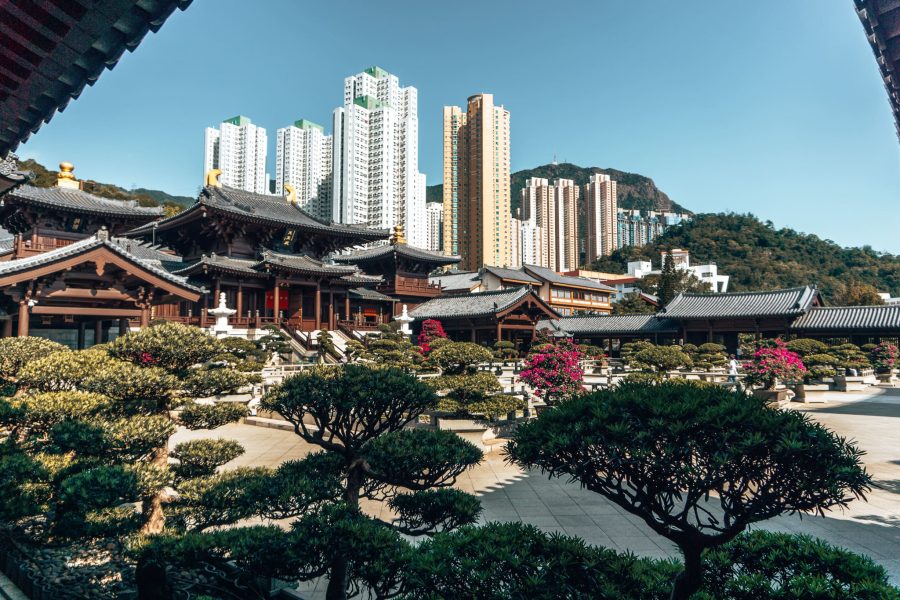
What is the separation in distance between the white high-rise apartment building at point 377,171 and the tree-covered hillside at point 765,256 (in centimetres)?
4475

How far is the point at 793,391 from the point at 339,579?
25.2 meters

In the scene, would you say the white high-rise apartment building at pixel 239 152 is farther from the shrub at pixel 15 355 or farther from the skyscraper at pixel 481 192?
the shrub at pixel 15 355

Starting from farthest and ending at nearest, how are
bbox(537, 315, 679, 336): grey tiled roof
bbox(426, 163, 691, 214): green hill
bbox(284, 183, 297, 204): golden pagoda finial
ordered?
bbox(426, 163, 691, 214): green hill → bbox(537, 315, 679, 336): grey tiled roof → bbox(284, 183, 297, 204): golden pagoda finial

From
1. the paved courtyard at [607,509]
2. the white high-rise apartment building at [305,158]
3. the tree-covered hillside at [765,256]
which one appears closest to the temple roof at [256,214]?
the paved courtyard at [607,509]

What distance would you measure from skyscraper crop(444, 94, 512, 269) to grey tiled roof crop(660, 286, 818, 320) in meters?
63.4

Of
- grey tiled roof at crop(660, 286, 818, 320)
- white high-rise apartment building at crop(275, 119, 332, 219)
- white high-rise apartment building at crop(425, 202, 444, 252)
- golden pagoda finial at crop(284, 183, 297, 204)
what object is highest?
white high-rise apartment building at crop(275, 119, 332, 219)

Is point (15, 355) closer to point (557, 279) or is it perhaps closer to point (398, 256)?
point (398, 256)

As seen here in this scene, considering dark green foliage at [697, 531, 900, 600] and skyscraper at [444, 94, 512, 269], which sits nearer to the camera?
dark green foliage at [697, 531, 900, 600]

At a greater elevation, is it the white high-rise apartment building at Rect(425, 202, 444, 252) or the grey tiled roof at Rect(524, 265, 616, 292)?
the white high-rise apartment building at Rect(425, 202, 444, 252)

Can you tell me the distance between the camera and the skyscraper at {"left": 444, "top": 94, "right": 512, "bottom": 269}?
9900cm

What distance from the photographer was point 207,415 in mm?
Result: 7277

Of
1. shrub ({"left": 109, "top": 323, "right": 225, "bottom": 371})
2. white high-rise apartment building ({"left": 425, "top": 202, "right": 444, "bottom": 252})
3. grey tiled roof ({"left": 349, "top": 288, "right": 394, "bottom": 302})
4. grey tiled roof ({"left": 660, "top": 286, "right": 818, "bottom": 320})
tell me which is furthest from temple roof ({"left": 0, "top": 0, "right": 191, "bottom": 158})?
white high-rise apartment building ({"left": 425, "top": 202, "right": 444, "bottom": 252})

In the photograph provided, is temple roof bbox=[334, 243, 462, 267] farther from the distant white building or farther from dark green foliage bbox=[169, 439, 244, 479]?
the distant white building

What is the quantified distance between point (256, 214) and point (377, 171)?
2932 inches
